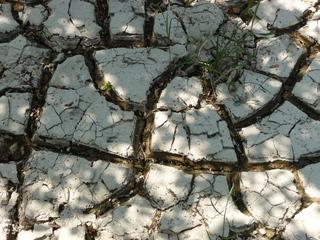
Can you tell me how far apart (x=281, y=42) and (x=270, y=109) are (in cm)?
58

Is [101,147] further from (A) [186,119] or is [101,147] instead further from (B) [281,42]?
(B) [281,42]

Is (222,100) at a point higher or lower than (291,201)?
higher

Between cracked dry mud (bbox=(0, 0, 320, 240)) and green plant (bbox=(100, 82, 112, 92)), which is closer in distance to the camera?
cracked dry mud (bbox=(0, 0, 320, 240))

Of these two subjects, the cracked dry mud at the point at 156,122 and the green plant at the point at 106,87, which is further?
the green plant at the point at 106,87

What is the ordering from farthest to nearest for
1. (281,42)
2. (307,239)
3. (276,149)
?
1. (281,42)
2. (276,149)
3. (307,239)

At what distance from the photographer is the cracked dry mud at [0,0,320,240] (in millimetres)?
2178

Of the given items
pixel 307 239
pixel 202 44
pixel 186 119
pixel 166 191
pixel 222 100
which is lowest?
pixel 307 239

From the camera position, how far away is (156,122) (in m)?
2.45

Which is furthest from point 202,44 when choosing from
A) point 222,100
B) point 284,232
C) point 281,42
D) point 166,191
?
point 284,232

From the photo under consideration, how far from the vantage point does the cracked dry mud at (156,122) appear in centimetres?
218

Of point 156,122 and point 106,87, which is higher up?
point 106,87

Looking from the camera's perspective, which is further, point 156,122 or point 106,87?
point 106,87

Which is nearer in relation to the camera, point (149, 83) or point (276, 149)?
point (276, 149)

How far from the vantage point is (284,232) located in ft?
6.97
